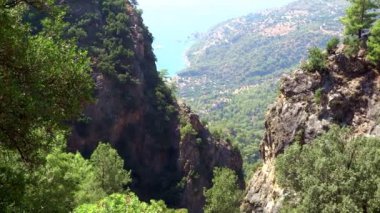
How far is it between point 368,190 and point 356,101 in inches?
922

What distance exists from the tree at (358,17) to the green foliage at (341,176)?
920 inches

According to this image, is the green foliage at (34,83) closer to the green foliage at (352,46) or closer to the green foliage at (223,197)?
the green foliage at (352,46)

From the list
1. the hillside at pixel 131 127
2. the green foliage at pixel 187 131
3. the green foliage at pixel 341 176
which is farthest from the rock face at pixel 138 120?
the green foliage at pixel 341 176

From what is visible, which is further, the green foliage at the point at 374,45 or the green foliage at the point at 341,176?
the green foliage at the point at 374,45

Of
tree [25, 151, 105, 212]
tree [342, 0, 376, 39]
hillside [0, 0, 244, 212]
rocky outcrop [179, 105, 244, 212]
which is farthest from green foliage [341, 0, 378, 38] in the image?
rocky outcrop [179, 105, 244, 212]

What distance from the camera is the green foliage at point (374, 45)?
48169 millimetres

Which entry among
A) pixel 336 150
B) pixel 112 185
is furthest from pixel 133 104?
pixel 336 150

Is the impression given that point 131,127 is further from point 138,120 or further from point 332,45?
point 332,45

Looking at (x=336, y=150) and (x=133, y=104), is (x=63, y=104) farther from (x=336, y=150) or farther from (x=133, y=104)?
(x=133, y=104)

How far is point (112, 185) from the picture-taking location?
58.9m

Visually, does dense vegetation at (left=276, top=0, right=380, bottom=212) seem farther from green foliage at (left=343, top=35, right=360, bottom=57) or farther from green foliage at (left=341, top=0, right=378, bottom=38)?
green foliage at (left=341, top=0, right=378, bottom=38)

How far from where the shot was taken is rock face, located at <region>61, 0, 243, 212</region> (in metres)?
95.1

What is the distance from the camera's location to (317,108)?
52688 millimetres

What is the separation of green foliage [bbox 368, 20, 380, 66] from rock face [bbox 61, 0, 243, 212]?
56.6 m
